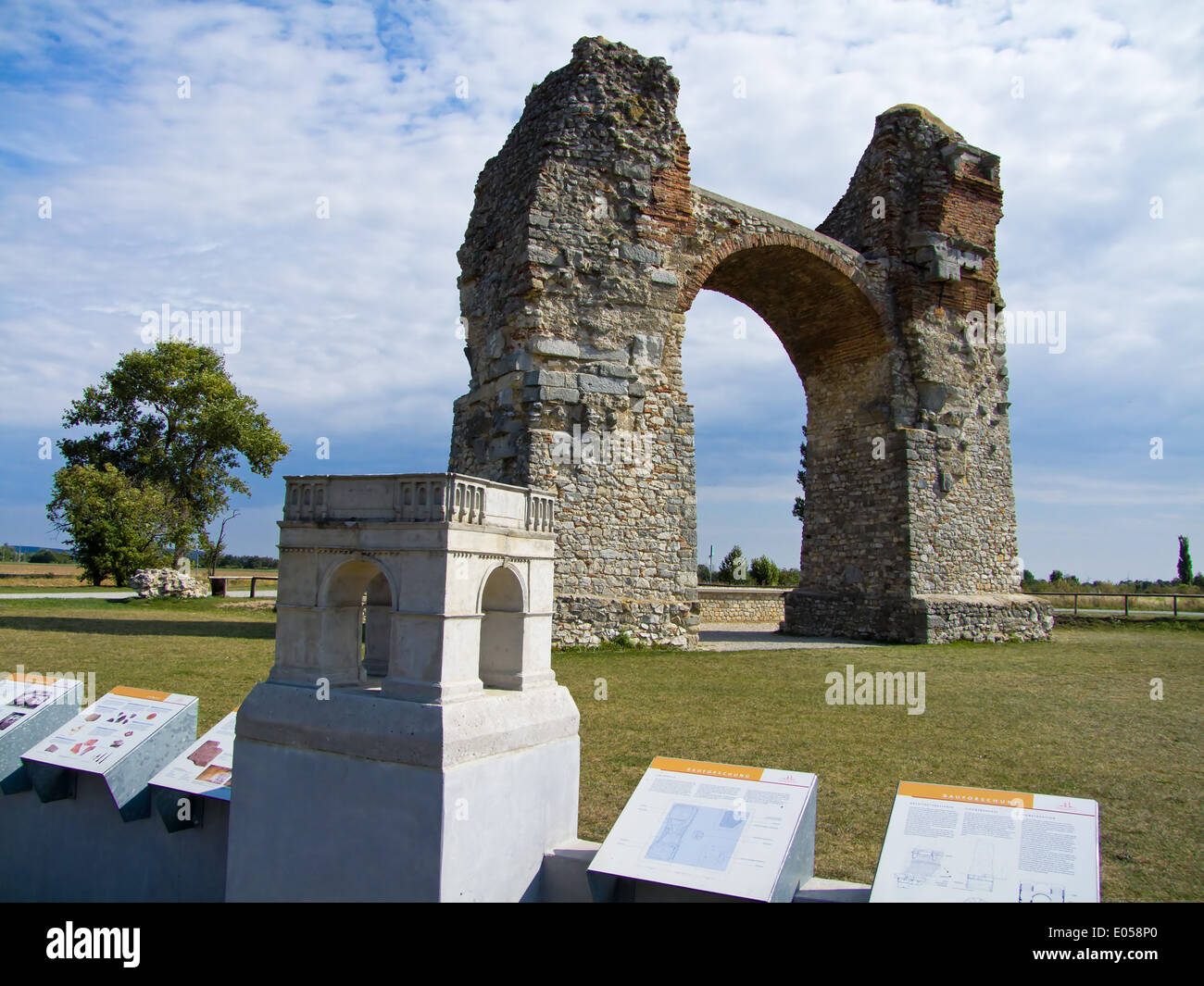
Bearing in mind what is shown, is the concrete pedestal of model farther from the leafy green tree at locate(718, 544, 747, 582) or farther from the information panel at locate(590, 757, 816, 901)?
the leafy green tree at locate(718, 544, 747, 582)

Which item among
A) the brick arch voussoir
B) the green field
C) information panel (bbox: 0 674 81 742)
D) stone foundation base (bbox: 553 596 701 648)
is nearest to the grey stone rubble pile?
the green field

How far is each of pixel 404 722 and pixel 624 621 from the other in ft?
29.6

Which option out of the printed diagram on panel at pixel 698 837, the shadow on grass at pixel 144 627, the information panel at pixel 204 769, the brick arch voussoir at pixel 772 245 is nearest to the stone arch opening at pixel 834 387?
the brick arch voussoir at pixel 772 245

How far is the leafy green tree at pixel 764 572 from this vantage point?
31.3 m

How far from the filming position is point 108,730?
15.4 feet

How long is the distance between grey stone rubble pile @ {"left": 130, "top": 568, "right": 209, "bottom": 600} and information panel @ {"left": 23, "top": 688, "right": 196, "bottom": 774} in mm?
18125

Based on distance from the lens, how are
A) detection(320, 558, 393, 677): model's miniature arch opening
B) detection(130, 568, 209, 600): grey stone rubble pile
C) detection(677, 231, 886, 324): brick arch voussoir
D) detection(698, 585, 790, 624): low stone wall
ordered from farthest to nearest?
detection(698, 585, 790, 624): low stone wall, detection(130, 568, 209, 600): grey stone rubble pile, detection(677, 231, 886, 324): brick arch voussoir, detection(320, 558, 393, 677): model's miniature arch opening

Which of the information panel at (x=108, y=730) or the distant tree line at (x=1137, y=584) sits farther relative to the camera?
the distant tree line at (x=1137, y=584)

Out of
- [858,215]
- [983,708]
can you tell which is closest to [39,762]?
[983,708]

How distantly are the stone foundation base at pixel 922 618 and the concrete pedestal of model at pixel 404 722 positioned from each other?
12.9 metres

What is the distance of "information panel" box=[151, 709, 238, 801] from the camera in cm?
409

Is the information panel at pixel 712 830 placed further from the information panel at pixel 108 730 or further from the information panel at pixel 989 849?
the information panel at pixel 108 730

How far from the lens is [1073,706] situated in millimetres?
8625

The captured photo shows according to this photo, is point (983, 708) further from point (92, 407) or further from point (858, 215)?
point (92, 407)
